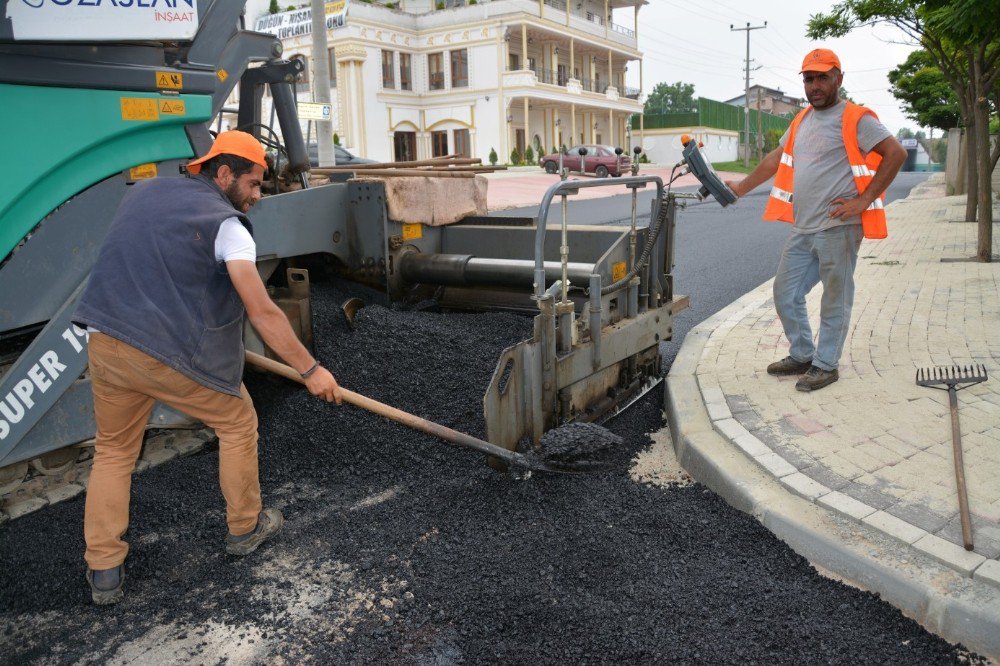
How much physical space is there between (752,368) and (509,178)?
2731 cm

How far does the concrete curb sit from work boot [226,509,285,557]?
6.53 feet

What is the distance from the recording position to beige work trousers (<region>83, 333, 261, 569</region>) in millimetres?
3018

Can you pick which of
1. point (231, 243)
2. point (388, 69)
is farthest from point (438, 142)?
point (231, 243)

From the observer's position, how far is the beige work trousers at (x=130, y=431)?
119 inches

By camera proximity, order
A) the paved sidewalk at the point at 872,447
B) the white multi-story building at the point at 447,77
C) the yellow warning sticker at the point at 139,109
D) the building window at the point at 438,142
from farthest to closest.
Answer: the building window at the point at 438,142 < the white multi-story building at the point at 447,77 < the yellow warning sticker at the point at 139,109 < the paved sidewalk at the point at 872,447

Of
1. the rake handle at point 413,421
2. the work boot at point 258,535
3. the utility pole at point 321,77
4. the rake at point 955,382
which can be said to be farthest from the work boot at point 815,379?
the utility pole at point 321,77

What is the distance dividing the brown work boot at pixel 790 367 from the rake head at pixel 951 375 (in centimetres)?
63

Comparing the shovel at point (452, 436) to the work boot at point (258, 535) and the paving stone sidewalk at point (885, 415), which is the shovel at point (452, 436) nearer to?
the work boot at point (258, 535)

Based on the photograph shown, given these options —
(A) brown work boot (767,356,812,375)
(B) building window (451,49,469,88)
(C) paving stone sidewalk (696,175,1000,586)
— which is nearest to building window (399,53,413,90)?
A: (B) building window (451,49,469,88)

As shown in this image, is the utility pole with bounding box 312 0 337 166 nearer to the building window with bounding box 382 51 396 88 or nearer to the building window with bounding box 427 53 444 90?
the building window with bounding box 382 51 396 88

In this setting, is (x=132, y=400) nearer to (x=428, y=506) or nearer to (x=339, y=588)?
(x=339, y=588)

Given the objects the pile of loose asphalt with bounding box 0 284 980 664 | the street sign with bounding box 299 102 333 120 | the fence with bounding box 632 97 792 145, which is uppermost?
the fence with bounding box 632 97 792 145

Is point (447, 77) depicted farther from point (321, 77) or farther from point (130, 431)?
point (130, 431)

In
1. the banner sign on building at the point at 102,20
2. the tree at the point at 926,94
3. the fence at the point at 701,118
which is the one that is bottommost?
the banner sign on building at the point at 102,20
